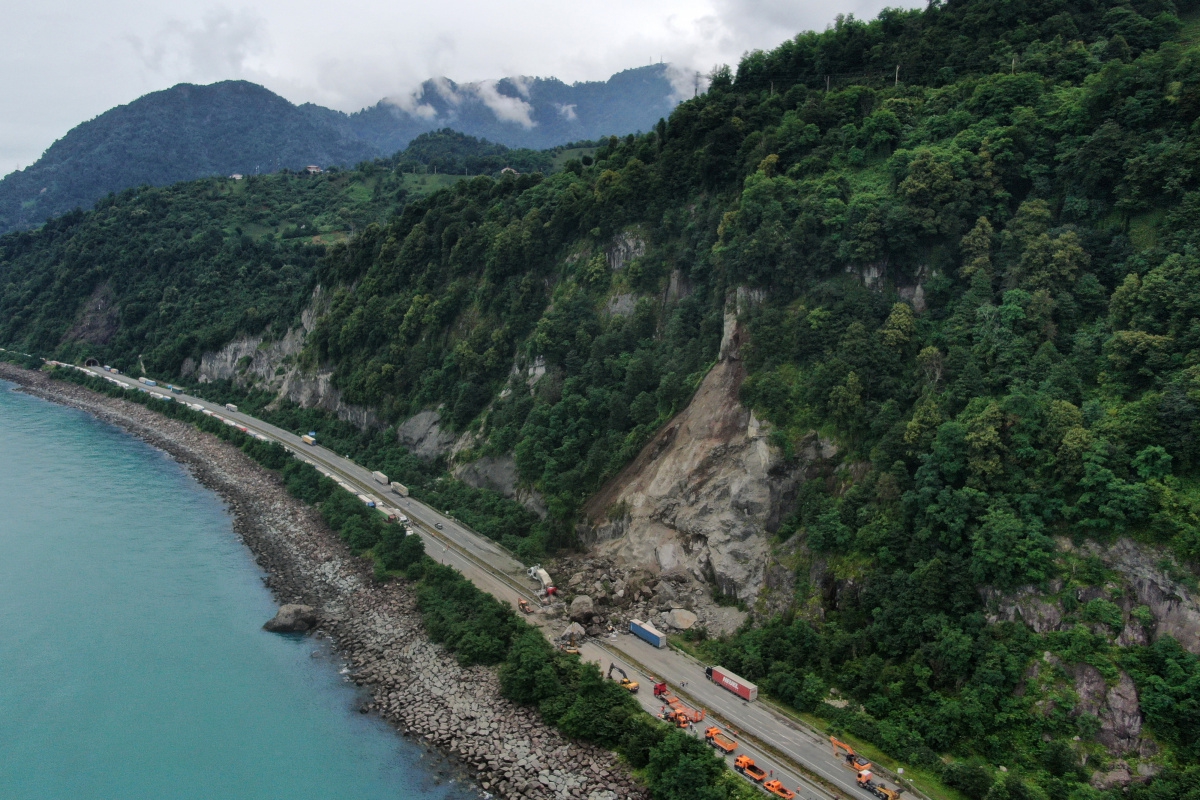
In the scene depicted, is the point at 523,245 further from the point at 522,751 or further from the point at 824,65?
the point at 522,751

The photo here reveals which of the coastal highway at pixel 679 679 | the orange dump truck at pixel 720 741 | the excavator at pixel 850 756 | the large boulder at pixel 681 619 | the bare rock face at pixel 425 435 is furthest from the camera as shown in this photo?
the bare rock face at pixel 425 435

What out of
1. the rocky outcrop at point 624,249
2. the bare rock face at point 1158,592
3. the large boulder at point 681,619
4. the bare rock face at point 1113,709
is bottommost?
the large boulder at point 681,619

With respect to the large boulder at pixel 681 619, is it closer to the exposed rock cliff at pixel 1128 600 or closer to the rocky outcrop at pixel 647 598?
the rocky outcrop at pixel 647 598

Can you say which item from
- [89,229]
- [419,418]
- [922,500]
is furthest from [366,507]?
[89,229]

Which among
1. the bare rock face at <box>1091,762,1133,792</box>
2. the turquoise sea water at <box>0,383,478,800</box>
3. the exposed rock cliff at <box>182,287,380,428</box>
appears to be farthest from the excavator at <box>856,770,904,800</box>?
the exposed rock cliff at <box>182,287,380,428</box>

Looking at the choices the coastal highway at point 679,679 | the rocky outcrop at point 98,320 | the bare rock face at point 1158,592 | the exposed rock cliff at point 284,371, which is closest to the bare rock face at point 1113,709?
the bare rock face at point 1158,592
